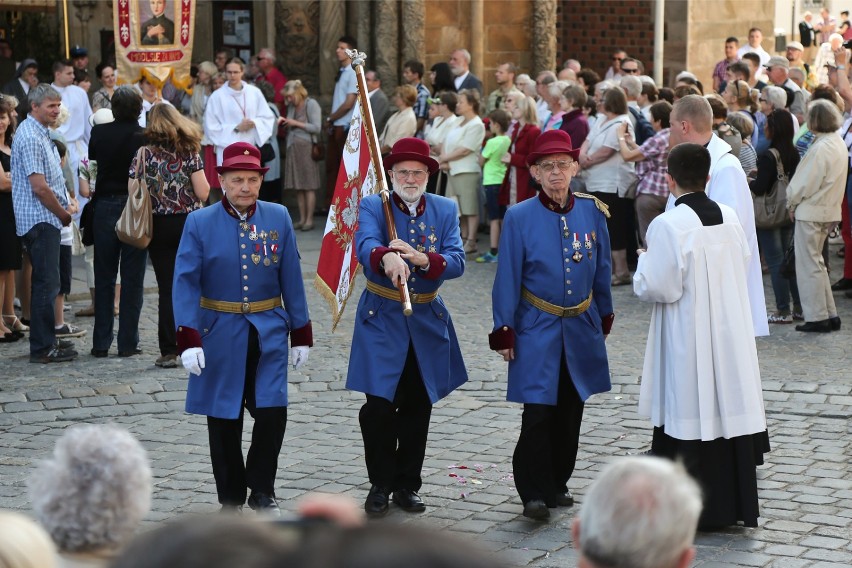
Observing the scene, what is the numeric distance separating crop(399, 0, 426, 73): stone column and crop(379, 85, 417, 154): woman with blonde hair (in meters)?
2.12

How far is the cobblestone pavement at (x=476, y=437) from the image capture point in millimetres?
6129

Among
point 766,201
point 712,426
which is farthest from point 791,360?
point 712,426

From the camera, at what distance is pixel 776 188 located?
11492 millimetres

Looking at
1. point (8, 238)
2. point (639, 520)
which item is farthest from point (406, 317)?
point (8, 238)

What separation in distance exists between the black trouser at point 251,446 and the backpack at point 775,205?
619 centimetres

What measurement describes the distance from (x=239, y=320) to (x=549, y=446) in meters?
1.49

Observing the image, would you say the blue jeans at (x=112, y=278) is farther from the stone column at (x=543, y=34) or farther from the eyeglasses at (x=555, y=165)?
the stone column at (x=543, y=34)

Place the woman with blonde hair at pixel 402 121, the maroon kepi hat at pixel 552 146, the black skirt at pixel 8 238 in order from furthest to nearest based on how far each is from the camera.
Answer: the woman with blonde hair at pixel 402 121, the black skirt at pixel 8 238, the maroon kepi hat at pixel 552 146

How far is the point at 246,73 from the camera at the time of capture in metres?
17.6

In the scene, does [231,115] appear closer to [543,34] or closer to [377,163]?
[543,34]

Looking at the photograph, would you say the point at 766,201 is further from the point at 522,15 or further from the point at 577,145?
the point at 522,15

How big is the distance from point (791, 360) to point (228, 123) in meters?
7.80

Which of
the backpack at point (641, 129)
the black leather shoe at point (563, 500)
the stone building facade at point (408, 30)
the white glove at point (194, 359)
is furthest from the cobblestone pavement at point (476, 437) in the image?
the stone building facade at point (408, 30)

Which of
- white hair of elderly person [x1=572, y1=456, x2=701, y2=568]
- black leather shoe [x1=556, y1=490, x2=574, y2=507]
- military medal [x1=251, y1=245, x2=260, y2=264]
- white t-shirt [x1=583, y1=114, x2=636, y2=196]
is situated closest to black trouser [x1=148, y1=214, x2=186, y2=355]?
military medal [x1=251, y1=245, x2=260, y2=264]
